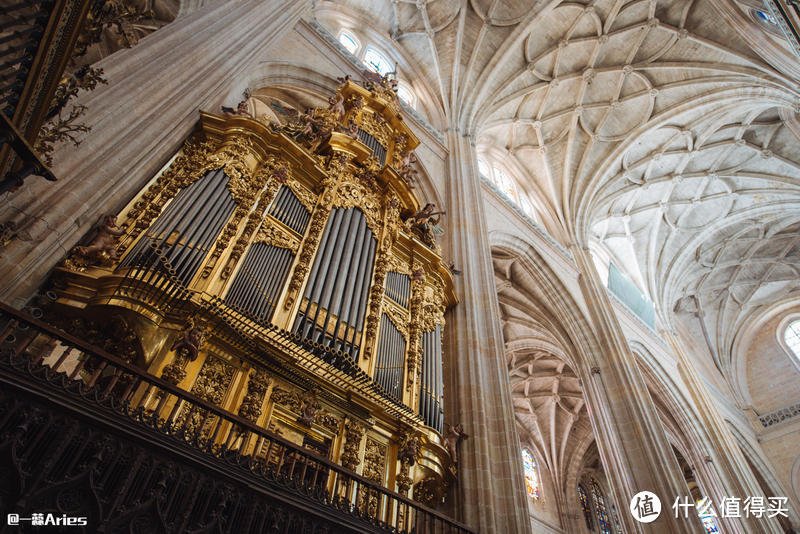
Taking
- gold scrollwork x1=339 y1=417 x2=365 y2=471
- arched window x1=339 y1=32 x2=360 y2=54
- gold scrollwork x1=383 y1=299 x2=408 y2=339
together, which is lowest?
gold scrollwork x1=339 y1=417 x2=365 y2=471

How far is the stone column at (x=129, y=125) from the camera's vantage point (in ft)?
11.6

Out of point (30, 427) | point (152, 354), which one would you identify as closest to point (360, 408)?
point (152, 354)

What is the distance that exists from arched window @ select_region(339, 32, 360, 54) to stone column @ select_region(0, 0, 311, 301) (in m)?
6.20

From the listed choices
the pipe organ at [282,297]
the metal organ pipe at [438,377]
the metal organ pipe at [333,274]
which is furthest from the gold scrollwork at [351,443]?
the metal organ pipe at [438,377]

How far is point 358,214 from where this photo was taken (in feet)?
23.6

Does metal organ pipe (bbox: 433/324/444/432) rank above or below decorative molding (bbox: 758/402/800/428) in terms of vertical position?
below

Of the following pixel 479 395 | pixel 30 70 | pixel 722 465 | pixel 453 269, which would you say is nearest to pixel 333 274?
pixel 479 395

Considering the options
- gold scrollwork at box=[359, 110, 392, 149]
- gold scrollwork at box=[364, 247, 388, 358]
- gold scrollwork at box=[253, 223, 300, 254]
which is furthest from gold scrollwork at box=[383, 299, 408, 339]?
gold scrollwork at box=[359, 110, 392, 149]

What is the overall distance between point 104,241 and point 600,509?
73.8ft

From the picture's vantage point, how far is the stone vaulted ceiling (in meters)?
15.1

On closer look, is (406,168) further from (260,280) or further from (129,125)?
(129,125)

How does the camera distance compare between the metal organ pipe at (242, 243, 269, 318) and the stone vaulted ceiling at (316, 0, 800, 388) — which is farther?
the stone vaulted ceiling at (316, 0, 800, 388)

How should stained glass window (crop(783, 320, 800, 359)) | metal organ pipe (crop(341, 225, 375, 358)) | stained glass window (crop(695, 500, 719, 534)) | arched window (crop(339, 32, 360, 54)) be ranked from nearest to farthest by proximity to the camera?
metal organ pipe (crop(341, 225, 375, 358))
arched window (crop(339, 32, 360, 54))
stained glass window (crop(695, 500, 719, 534))
stained glass window (crop(783, 320, 800, 359))

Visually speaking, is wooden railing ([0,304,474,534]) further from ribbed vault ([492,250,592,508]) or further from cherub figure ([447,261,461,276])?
ribbed vault ([492,250,592,508])
